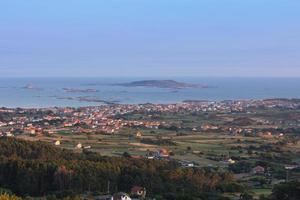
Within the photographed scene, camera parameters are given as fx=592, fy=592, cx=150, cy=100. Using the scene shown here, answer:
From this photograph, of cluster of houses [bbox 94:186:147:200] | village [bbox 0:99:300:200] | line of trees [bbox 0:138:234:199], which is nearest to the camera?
cluster of houses [bbox 94:186:147:200]

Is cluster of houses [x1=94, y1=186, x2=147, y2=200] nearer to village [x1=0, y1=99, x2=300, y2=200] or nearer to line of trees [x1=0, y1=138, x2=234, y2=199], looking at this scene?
village [x1=0, y1=99, x2=300, y2=200]

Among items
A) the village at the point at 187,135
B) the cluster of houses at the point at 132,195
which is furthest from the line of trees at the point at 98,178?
the village at the point at 187,135

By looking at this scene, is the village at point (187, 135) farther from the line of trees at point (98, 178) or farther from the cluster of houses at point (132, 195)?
the line of trees at point (98, 178)

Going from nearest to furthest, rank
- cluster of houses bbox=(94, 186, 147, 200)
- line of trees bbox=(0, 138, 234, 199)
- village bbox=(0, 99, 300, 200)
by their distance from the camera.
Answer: cluster of houses bbox=(94, 186, 147, 200)
line of trees bbox=(0, 138, 234, 199)
village bbox=(0, 99, 300, 200)

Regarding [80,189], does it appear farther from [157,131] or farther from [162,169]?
[157,131]

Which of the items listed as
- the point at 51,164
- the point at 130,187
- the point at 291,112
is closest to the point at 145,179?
the point at 130,187

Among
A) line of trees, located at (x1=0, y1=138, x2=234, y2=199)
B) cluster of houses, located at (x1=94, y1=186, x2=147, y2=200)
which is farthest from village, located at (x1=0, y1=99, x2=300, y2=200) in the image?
line of trees, located at (x1=0, y1=138, x2=234, y2=199)

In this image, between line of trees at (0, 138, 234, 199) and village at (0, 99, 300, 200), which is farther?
village at (0, 99, 300, 200)

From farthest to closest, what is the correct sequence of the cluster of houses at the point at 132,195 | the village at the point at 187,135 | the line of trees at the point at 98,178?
the village at the point at 187,135
the line of trees at the point at 98,178
the cluster of houses at the point at 132,195

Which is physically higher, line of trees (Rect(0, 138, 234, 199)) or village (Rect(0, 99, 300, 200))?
line of trees (Rect(0, 138, 234, 199))

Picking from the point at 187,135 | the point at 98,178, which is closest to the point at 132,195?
the point at 98,178

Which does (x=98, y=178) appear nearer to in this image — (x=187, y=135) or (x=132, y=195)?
(x=132, y=195)
